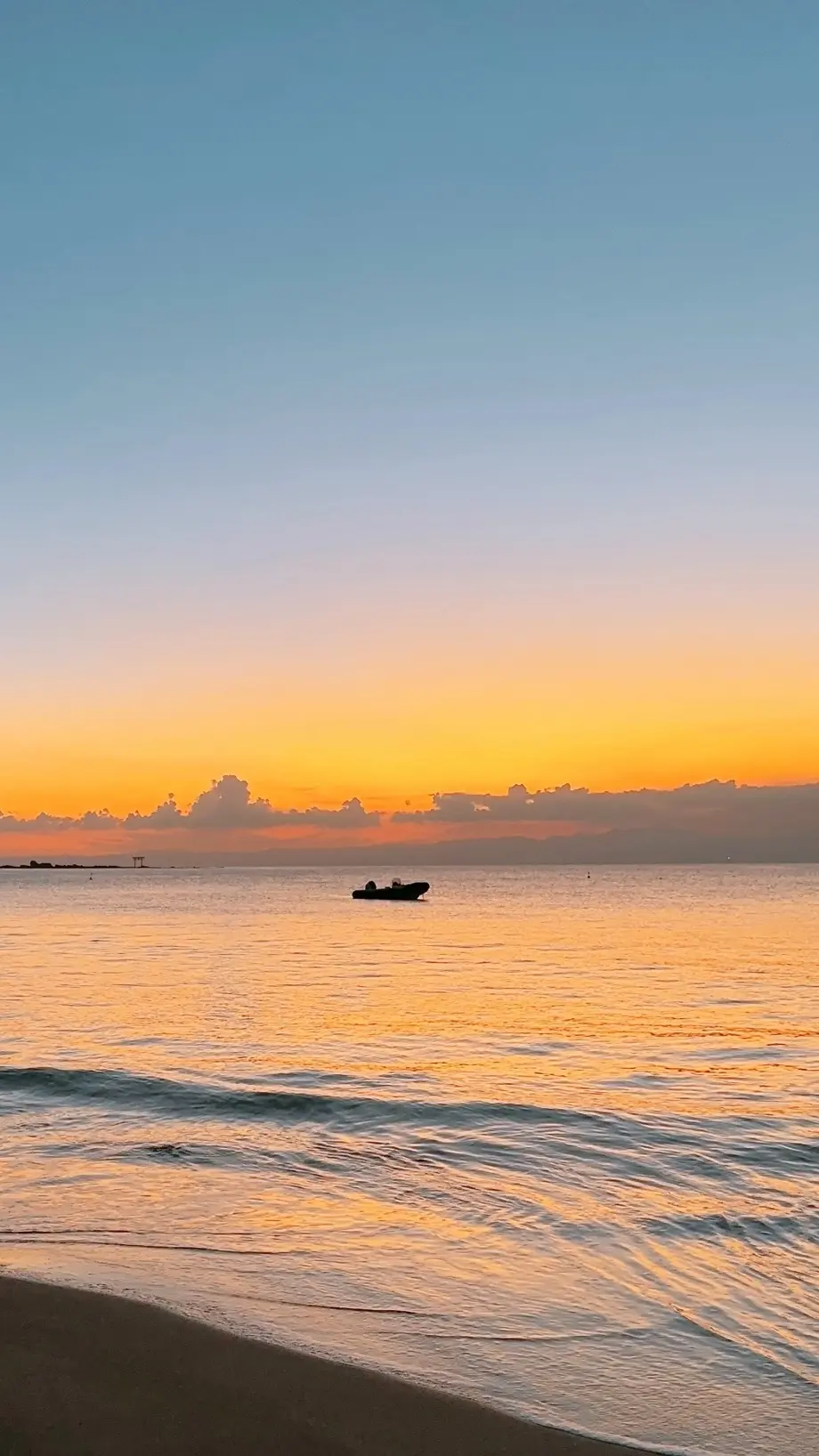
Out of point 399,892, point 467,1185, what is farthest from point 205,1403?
point 399,892

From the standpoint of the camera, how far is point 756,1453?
6445 millimetres

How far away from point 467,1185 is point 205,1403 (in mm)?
7213

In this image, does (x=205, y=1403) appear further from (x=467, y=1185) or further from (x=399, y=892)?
(x=399, y=892)

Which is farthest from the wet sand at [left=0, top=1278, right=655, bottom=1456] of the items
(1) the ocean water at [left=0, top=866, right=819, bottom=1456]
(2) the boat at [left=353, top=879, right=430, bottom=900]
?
(2) the boat at [left=353, top=879, right=430, bottom=900]

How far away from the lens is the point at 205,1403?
651 cm

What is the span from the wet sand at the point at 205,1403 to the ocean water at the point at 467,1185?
527mm

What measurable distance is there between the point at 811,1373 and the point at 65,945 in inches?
2457

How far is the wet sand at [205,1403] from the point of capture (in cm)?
604

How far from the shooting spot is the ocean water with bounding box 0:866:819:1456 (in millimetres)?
7926

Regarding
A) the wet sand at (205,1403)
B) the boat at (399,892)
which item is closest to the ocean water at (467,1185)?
the wet sand at (205,1403)

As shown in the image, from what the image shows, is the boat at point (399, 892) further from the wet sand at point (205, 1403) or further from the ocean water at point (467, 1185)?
the wet sand at point (205, 1403)

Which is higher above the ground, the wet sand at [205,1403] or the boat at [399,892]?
the wet sand at [205,1403]

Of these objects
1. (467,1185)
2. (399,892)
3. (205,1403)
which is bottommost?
(399,892)

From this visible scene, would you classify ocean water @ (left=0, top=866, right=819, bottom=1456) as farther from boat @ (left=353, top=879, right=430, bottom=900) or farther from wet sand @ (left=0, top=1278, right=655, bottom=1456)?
boat @ (left=353, top=879, right=430, bottom=900)
